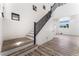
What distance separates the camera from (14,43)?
1.69 metres

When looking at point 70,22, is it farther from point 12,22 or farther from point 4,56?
point 4,56

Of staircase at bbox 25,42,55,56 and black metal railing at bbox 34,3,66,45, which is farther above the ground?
black metal railing at bbox 34,3,66,45

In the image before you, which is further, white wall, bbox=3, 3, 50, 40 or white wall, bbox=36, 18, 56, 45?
white wall, bbox=36, 18, 56, 45

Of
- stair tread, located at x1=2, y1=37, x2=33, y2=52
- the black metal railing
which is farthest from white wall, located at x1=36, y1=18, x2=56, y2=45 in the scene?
stair tread, located at x1=2, y1=37, x2=33, y2=52

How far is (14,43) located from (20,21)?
372mm

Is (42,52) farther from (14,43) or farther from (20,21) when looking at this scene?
(20,21)

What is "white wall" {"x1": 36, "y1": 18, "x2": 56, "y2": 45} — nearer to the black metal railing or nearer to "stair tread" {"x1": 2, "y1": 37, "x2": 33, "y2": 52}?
the black metal railing

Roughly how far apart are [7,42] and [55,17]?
2.89 ft

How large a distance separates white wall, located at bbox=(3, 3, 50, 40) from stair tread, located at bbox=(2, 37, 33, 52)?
7 centimetres

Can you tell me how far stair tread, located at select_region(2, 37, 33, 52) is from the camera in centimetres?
165

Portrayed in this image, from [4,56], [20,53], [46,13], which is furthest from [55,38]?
[4,56]

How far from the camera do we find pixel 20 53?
1.73m

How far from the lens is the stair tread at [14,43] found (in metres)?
1.65

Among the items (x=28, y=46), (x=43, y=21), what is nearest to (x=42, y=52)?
(x=28, y=46)
